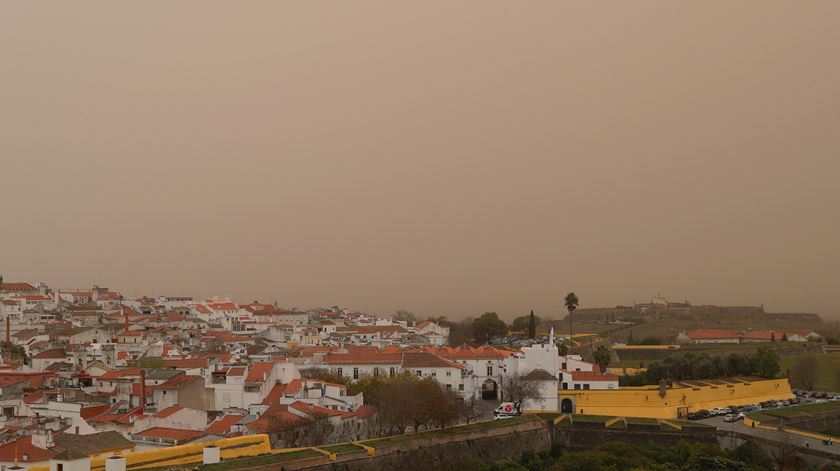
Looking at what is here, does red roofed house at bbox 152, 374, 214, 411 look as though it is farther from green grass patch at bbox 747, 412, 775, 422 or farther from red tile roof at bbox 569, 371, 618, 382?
green grass patch at bbox 747, 412, 775, 422

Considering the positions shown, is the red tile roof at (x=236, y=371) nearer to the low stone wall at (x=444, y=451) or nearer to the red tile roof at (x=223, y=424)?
the red tile roof at (x=223, y=424)

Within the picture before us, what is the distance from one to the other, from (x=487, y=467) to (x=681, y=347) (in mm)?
36239

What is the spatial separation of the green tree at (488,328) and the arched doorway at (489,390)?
80.4ft

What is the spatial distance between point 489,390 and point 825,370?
2144 centimetres

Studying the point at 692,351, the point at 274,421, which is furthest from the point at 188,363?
the point at 692,351

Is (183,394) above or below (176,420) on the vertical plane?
above

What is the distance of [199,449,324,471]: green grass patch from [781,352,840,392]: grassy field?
32146mm

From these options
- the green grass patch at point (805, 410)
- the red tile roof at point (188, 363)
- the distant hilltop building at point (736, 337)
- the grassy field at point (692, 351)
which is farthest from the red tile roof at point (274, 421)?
the distant hilltop building at point (736, 337)

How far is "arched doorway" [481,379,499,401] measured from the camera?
42.8 metres

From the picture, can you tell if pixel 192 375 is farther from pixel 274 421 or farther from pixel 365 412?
pixel 274 421

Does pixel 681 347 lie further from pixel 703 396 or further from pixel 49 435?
pixel 49 435

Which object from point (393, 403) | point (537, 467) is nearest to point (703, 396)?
point (537, 467)

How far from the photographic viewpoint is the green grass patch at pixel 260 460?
22.9 m

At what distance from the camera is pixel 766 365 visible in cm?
4316
